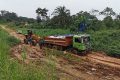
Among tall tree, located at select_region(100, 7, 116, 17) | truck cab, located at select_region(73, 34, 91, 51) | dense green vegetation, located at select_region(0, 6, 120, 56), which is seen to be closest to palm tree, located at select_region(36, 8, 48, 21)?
dense green vegetation, located at select_region(0, 6, 120, 56)

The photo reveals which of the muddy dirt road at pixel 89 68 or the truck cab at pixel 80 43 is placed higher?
the truck cab at pixel 80 43

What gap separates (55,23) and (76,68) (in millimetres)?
48259

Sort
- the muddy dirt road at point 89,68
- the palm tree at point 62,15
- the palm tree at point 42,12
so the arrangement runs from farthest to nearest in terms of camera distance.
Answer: the palm tree at point 42,12
the palm tree at point 62,15
the muddy dirt road at point 89,68

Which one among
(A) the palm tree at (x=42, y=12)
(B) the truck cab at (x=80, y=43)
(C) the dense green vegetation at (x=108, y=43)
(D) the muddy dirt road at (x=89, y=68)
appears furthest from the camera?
(A) the palm tree at (x=42, y=12)

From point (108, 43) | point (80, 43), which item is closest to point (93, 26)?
point (108, 43)

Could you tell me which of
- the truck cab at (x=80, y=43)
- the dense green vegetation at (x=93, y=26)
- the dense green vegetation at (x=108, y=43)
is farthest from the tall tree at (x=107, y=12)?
the truck cab at (x=80, y=43)

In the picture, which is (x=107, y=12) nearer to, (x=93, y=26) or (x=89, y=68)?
(x=93, y=26)

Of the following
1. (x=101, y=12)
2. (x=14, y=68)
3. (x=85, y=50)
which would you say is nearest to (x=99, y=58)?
(x=85, y=50)

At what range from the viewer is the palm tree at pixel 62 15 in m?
64.1

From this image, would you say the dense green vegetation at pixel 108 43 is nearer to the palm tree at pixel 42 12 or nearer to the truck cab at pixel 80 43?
the truck cab at pixel 80 43

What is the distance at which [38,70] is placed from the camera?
25.6 feet

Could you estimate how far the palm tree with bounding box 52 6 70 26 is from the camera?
64100mm

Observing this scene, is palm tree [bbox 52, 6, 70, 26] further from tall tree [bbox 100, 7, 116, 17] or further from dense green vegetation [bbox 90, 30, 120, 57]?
dense green vegetation [bbox 90, 30, 120, 57]

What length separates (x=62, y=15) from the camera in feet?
215
